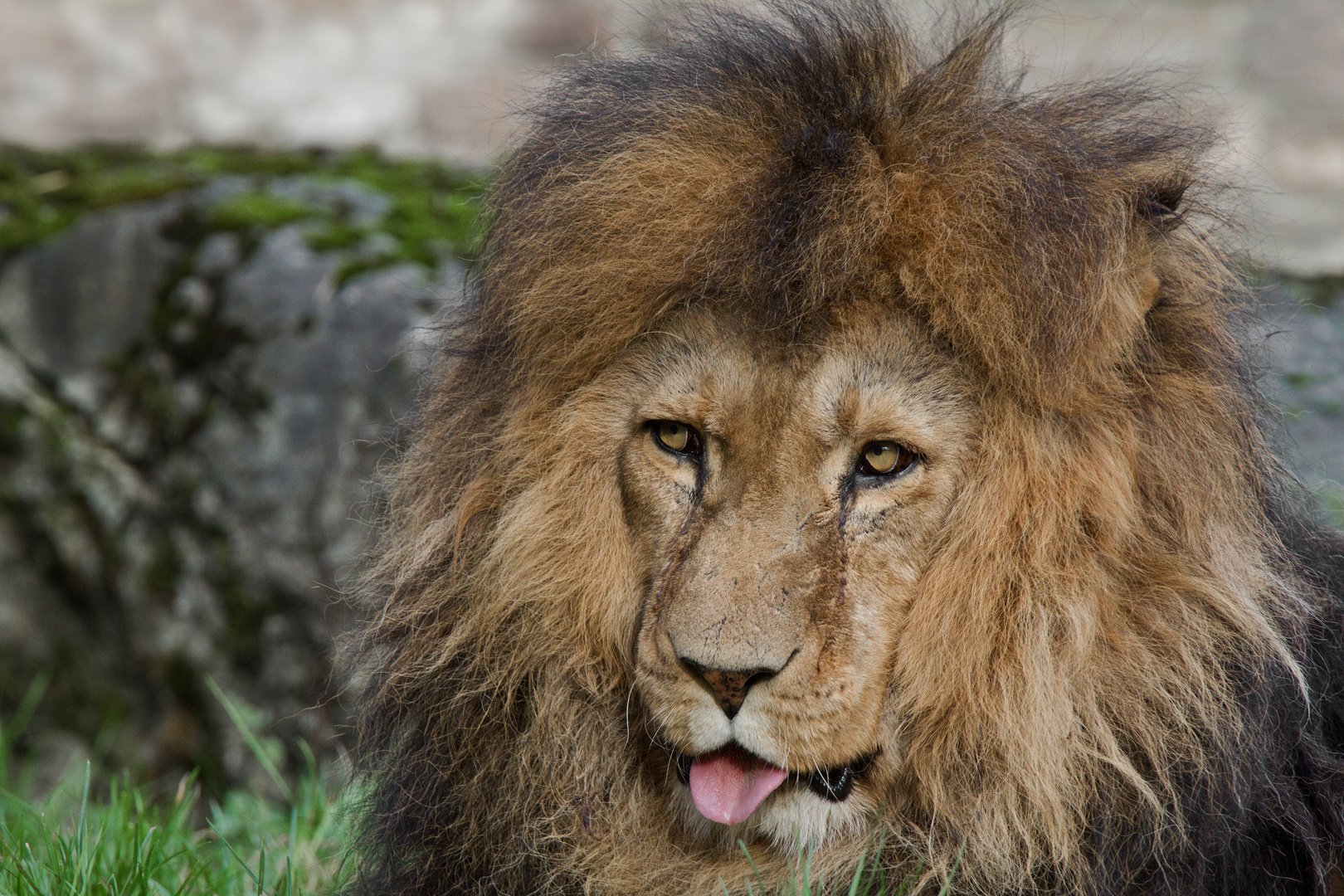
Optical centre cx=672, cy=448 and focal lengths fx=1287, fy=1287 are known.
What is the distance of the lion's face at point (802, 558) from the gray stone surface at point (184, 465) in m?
2.42

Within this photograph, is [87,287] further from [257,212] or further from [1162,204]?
[1162,204]

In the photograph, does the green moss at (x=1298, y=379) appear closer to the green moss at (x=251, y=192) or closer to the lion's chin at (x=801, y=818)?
the green moss at (x=251, y=192)

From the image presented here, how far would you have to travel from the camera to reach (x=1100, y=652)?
1931 mm

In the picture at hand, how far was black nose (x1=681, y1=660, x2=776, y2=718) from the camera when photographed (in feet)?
6.00

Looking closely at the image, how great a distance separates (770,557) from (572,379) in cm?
49

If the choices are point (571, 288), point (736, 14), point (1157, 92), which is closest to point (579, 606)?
point (571, 288)

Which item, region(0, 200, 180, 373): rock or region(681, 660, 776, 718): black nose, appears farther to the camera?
region(0, 200, 180, 373): rock

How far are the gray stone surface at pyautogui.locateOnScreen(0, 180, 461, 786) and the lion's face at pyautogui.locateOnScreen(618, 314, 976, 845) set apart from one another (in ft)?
7.93

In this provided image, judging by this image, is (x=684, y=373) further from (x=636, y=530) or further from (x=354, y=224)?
(x=354, y=224)

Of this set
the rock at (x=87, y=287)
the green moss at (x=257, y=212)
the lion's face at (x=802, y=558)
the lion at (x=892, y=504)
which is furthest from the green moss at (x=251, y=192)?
the lion's face at (x=802, y=558)

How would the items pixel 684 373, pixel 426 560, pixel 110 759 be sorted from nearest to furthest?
pixel 684 373
pixel 426 560
pixel 110 759

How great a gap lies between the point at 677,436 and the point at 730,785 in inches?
21.7

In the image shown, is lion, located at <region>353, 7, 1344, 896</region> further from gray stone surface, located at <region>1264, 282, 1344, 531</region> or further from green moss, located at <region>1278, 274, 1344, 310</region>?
green moss, located at <region>1278, 274, 1344, 310</region>

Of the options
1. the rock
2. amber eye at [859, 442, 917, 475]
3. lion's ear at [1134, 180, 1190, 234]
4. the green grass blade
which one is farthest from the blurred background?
amber eye at [859, 442, 917, 475]
